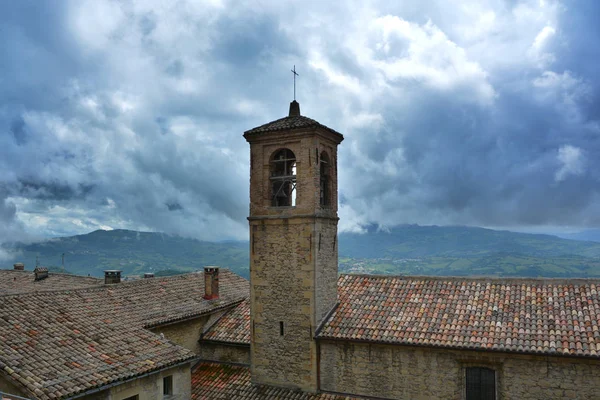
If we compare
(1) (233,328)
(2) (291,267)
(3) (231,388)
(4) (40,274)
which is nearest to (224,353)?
(1) (233,328)

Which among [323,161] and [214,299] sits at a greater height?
[323,161]

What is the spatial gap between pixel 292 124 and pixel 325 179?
10.3 ft

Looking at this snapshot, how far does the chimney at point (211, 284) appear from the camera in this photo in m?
26.7

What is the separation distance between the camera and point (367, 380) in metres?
18.5

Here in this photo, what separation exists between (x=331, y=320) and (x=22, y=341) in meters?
11.3

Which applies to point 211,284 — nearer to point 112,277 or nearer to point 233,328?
point 233,328

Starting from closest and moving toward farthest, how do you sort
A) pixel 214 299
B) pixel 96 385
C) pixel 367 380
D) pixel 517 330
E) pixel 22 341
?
pixel 96 385, pixel 22 341, pixel 517 330, pixel 367 380, pixel 214 299

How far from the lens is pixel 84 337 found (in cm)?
1733

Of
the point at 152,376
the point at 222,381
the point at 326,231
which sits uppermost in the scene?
the point at 326,231

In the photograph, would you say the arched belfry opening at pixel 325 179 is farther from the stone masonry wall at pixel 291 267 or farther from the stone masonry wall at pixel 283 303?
the stone masonry wall at pixel 283 303

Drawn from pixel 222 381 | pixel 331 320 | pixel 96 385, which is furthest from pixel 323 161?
pixel 96 385

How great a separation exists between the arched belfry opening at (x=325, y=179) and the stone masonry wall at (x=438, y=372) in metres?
6.52

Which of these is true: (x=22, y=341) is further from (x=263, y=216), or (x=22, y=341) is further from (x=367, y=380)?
(x=367, y=380)

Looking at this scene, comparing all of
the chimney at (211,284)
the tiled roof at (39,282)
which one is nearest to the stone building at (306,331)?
the chimney at (211,284)
